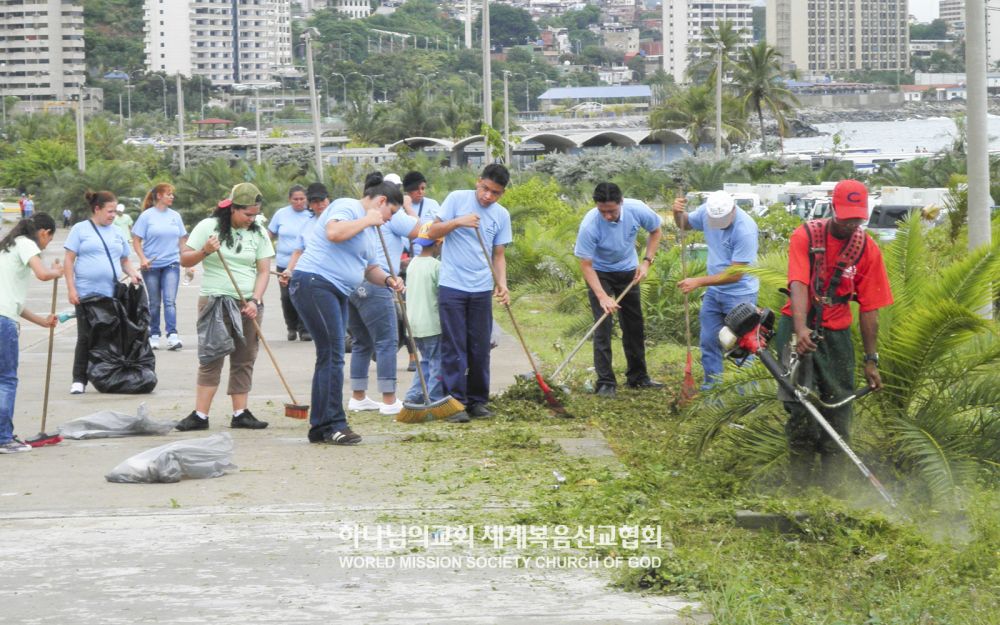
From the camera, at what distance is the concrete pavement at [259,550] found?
235 inches

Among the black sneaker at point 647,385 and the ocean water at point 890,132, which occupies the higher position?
the ocean water at point 890,132

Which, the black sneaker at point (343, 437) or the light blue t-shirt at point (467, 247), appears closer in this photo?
the black sneaker at point (343, 437)

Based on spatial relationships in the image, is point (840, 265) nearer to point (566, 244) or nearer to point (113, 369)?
point (113, 369)

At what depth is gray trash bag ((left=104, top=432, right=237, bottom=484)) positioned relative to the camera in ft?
27.4

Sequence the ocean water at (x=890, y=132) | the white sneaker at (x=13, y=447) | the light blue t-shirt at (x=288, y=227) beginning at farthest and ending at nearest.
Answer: the ocean water at (x=890, y=132) → the light blue t-shirt at (x=288, y=227) → the white sneaker at (x=13, y=447)

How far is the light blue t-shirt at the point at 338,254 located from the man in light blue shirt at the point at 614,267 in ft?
7.97

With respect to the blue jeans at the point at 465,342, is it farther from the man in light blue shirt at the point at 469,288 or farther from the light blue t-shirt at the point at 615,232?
the light blue t-shirt at the point at 615,232

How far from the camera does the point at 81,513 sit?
765cm

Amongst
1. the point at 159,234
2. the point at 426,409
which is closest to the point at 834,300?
the point at 426,409

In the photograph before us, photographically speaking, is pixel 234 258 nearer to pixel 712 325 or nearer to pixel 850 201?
pixel 712 325

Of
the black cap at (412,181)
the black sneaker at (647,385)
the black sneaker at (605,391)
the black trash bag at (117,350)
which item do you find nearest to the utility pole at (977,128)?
the black sneaker at (647,385)

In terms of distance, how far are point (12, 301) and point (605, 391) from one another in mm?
4565

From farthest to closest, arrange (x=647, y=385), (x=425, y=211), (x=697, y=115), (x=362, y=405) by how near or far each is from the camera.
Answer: (x=697, y=115)
(x=425, y=211)
(x=647, y=385)
(x=362, y=405)

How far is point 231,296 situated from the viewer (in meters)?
9.92
